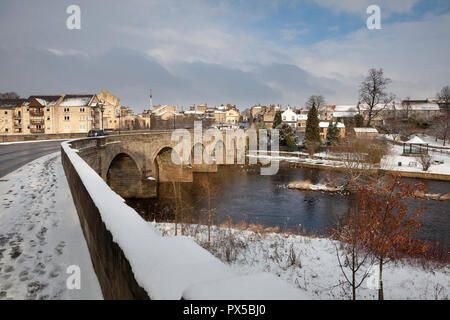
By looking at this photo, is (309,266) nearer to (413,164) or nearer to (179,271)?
(179,271)

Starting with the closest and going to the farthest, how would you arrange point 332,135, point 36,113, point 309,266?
point 309,266 < point 36,113 < point 332,135

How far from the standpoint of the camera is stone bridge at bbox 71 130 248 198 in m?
19.7

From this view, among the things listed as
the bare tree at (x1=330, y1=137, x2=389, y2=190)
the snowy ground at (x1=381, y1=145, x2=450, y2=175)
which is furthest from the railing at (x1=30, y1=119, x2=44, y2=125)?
the snowy ground at (x1=381, y1=145, x2=450, y2=175)

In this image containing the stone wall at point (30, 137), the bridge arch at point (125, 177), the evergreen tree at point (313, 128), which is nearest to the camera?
the stone wall at point (30, 137)

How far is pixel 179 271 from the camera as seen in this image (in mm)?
2111

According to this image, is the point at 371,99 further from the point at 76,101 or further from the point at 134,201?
the point at 76,101

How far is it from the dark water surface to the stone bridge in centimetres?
209

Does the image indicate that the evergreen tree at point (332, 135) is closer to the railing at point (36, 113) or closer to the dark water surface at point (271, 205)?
the dark water surface at point (271, 205)

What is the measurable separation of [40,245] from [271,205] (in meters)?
21.6

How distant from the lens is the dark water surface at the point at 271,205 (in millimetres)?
20359

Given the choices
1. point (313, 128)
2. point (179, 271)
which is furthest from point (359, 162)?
point (179, 271)

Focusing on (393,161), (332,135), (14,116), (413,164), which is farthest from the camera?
(332,135)

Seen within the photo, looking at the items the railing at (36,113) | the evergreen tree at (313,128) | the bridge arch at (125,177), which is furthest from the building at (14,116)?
the evergreen tree at (313,128)

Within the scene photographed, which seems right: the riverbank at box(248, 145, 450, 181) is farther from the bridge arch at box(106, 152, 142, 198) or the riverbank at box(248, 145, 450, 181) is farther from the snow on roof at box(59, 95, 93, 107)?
the snow on roof at box(59, 95, 93, 107)
